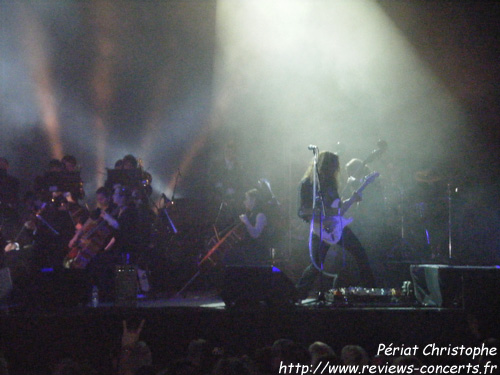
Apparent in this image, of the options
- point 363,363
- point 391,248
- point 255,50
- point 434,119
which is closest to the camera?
point 363,363

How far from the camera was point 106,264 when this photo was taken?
26.4 feet

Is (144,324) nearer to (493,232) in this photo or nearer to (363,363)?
(363,363)

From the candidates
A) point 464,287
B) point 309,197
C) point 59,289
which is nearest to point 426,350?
point 464,287

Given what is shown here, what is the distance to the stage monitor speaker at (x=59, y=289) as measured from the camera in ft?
20.2

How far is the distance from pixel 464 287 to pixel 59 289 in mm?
4171

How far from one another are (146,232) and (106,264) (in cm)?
70

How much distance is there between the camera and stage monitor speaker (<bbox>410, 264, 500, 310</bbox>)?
565 cm

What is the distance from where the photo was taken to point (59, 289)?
20.5 ft

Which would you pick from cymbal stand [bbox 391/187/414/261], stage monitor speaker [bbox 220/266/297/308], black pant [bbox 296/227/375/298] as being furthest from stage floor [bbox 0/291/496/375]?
cymbal stand [bbox 391/187/414/261]

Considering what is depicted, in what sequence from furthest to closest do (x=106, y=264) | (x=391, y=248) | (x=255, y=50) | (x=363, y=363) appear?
(x=255, y=50) → (x=391, y=248) → (x=106, y=264) → (x=363, y=363)

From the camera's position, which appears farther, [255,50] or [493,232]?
[255,50]

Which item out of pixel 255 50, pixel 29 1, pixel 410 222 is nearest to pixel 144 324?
pixel 410 222

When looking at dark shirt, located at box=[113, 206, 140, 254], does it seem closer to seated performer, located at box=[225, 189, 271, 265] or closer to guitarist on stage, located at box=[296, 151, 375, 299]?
seated performer, located at box=[225, 189, 271, 265]

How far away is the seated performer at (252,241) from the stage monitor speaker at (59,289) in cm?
254
